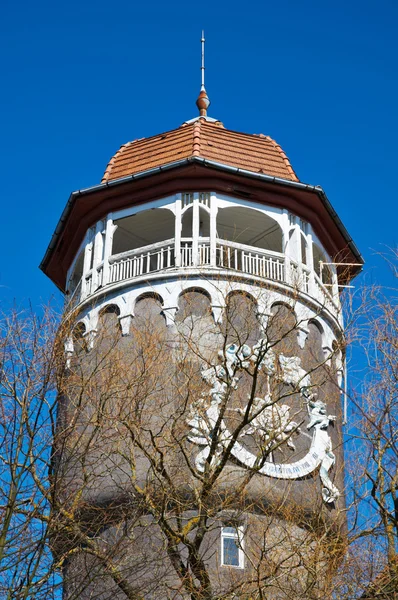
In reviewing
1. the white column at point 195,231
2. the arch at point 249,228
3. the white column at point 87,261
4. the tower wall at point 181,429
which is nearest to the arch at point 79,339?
the tower wall at point 181,429

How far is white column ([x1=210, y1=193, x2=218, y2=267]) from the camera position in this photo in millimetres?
22844

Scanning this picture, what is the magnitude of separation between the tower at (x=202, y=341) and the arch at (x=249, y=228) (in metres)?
0.04

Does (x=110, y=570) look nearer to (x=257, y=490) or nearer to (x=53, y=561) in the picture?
(x=53, y=561)

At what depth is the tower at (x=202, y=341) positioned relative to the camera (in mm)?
17812

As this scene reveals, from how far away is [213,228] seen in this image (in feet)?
76.1

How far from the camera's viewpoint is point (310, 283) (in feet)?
78.6

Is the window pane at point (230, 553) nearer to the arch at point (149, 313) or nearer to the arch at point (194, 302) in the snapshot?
the arch at point (149, 313)

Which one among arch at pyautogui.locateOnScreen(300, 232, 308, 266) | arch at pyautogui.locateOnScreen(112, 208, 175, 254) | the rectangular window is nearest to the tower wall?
the rectangular window

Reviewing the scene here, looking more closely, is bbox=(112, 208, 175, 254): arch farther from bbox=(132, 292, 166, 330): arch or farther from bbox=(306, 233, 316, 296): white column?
bbox=(306, 233, 316, 296): white column

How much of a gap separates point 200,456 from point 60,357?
4.28 m

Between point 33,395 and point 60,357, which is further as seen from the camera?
point 60,357

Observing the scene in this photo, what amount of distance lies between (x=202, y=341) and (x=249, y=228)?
4.47 metres

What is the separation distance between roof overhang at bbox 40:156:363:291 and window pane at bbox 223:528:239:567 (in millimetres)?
6465

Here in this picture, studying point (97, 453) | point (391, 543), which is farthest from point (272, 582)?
point (97, 453)
